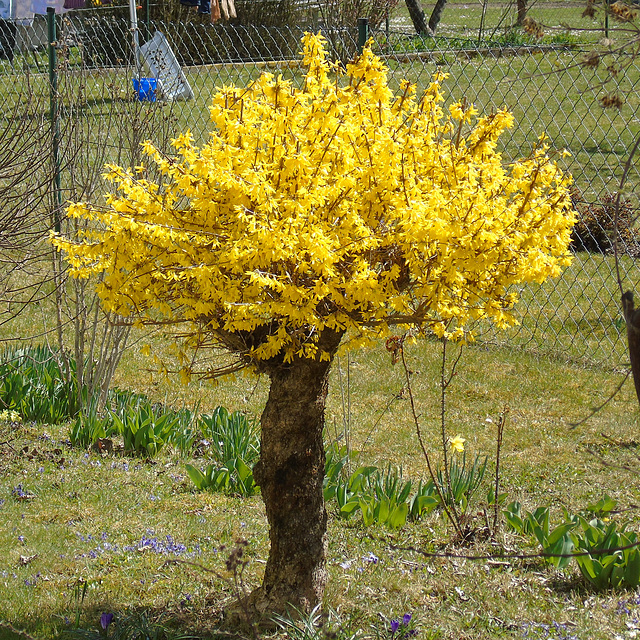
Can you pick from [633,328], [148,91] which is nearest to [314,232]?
[633,328]

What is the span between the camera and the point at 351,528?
3.77 meters

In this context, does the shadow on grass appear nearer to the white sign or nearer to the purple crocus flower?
the purple crocus flower

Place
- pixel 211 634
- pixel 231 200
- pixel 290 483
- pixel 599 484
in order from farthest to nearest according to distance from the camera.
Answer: pixel 599 484 < pixel 211 634 < pixel 290 483 < pixel 231 200

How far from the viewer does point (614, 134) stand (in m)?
11.2

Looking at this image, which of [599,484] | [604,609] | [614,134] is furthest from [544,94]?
[604,609]

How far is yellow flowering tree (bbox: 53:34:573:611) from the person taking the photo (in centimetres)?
225

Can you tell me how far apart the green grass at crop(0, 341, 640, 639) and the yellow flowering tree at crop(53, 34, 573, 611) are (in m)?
0.49

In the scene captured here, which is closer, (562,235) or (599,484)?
(562,235)

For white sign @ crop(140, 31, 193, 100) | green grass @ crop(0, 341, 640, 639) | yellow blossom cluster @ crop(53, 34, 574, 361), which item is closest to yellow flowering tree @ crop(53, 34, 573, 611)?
yellow blossom cluster @ crop(53, 34, 574, 361)

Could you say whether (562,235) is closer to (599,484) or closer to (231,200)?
(231,200)

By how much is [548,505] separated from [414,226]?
2.45 m

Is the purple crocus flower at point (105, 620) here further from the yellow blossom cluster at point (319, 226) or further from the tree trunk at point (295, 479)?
the yellow blossom cluster at point (319, 226)

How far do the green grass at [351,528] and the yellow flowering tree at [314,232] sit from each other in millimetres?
493

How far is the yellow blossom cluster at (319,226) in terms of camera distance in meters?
2.24
